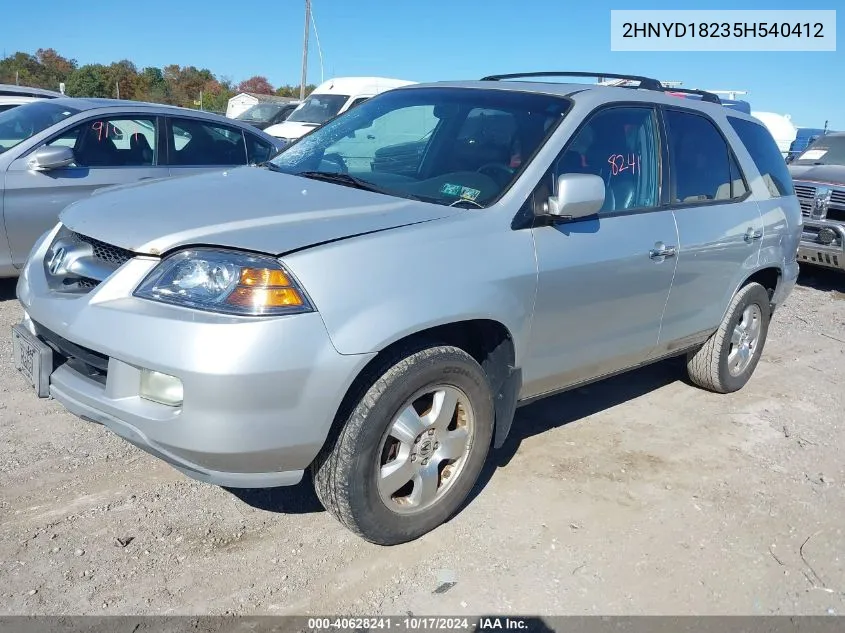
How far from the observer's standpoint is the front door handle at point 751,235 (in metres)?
4.53

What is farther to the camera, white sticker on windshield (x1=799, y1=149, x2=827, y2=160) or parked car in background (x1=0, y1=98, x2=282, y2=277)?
white sticker on windshield (x1=799, y1=149, x2=827, y2=160)

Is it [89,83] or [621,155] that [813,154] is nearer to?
[621,155]

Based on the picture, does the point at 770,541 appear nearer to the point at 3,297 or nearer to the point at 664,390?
the point at 664,390

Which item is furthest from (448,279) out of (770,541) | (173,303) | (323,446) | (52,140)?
(52,140)

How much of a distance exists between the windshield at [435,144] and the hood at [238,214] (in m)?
0.24

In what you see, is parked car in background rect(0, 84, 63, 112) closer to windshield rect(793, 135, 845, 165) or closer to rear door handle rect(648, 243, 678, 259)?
rear door handle rect(648, 243, 678, 259)

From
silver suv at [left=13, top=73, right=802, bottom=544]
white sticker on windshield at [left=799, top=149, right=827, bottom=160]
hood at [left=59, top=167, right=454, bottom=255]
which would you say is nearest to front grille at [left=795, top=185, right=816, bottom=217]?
white sticker on windshield at [left=799, top=149, right=827, bottom=160]

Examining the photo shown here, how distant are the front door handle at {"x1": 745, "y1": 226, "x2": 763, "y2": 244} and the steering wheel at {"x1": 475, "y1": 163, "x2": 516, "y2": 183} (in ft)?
6.49

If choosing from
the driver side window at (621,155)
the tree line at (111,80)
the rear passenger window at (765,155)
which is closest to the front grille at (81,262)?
the driver side window at (621,155)

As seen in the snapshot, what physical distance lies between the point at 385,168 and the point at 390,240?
0.92m

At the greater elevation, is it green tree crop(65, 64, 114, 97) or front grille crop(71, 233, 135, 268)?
green tree crop(65, 64, 114, 97)

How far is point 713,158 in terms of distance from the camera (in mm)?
4449

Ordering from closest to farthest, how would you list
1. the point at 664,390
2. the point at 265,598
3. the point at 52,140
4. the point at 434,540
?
1. the point at 265,598
2. the point at 434,540
3. the point at 664,390
4. the point at 52,140

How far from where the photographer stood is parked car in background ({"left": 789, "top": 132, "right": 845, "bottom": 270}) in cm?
855
